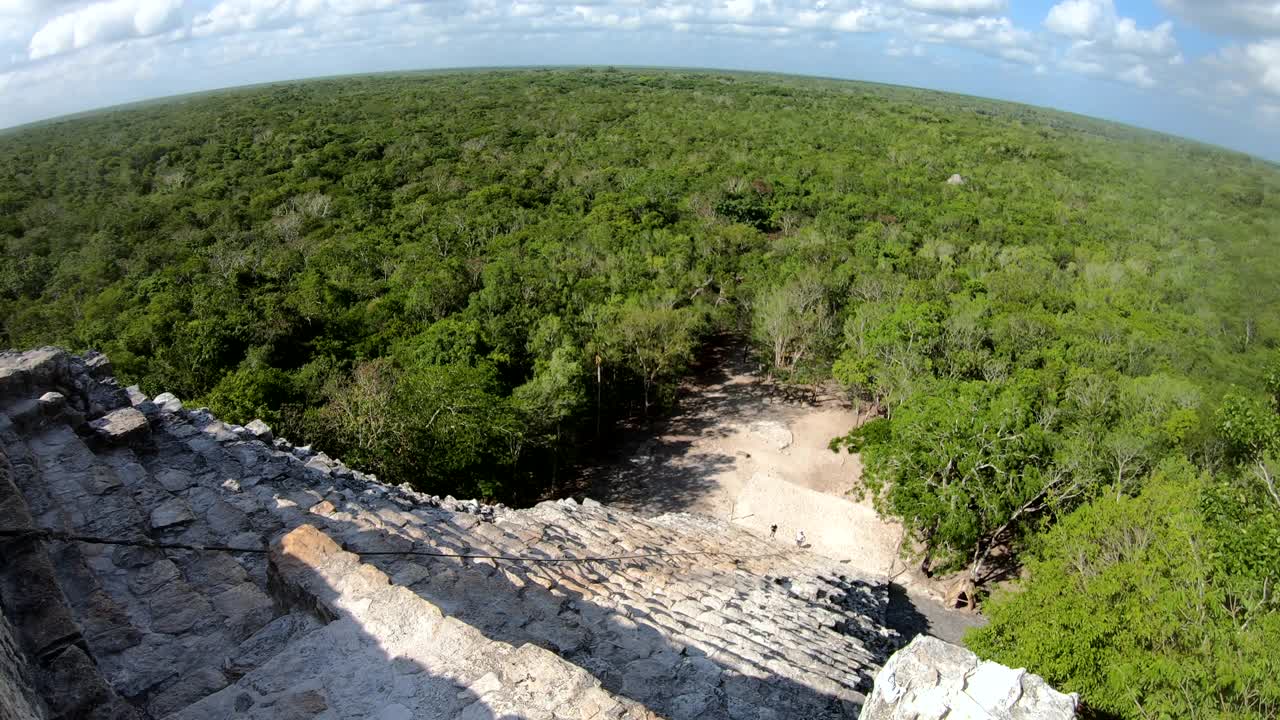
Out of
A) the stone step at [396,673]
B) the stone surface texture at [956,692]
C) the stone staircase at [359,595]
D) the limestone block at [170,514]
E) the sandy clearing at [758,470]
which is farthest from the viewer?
the sandy clearing at [758,470]

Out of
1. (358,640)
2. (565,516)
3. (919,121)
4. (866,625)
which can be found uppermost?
(919,121)

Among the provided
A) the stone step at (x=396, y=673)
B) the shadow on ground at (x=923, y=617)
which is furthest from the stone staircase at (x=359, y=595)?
the shadow on ground at (x=923, y=617)

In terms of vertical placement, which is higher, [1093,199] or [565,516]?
[1093,199]

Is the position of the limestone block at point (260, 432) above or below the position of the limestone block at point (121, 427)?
below

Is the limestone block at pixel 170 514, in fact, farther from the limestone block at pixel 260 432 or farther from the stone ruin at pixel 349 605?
the limestone block at pixel 260 432

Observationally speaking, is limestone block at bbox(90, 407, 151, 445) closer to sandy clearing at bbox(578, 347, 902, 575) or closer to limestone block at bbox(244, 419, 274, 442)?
limestone block at bbox(244, 419, 274, 442)

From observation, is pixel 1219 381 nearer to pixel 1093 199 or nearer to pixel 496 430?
pixel 496 430

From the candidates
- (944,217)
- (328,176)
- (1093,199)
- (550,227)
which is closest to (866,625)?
(550,227)
